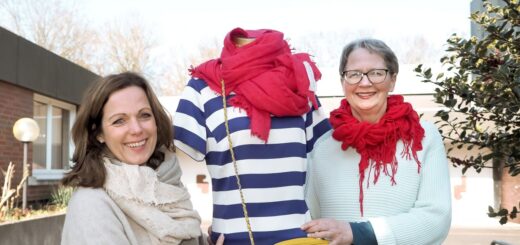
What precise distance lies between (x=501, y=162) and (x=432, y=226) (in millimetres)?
1471

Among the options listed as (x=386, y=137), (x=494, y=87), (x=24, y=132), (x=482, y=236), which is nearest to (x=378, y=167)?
(x=386, y=137)

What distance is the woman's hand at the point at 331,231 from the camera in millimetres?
2275

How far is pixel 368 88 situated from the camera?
2559mm

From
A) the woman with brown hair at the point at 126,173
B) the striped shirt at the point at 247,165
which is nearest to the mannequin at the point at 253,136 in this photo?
the striped shirt at the point at 247,165

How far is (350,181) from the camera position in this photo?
2602 mm

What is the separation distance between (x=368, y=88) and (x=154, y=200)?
1.01 metres

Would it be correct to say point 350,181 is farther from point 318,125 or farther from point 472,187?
point 472,187

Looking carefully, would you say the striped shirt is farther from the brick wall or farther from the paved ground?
the paved ground

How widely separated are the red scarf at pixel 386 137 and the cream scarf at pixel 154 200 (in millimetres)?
745

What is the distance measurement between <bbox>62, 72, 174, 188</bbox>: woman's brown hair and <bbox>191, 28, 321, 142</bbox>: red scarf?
0.94ft

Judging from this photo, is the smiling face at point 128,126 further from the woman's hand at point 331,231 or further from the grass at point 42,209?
the grass at point 42,209

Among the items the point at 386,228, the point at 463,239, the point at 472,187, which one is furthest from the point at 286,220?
the point at 472,187

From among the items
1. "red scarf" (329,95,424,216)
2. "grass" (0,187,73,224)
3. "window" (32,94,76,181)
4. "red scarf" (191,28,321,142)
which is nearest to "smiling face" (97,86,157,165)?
"red scarf" (191,28,321,142)

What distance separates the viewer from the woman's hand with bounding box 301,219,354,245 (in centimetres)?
→ 228
